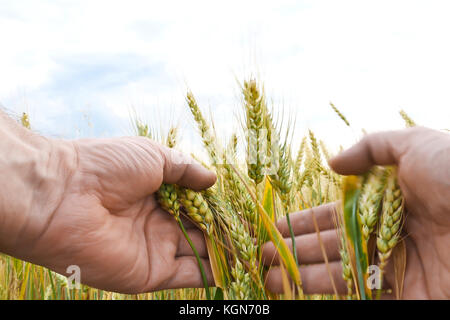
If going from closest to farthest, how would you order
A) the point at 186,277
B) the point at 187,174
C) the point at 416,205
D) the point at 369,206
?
the point at 369,206, the point at 416,205, the point at 187,174, the point at 186,277

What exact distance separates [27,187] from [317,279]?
1.02 metres

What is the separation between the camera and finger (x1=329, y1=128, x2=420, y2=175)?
3.51 ft

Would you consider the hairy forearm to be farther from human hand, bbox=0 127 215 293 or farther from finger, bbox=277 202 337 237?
finger, bbox=277 202 337 237

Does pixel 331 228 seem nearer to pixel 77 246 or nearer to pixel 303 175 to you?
pixel 303 175

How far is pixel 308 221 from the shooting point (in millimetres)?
1396

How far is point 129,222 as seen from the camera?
1364mm

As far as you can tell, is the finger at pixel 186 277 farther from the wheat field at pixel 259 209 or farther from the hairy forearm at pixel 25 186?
the hairy forearm at pixel 25 186

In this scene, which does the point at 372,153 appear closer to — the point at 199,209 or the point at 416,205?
the point at 416,205

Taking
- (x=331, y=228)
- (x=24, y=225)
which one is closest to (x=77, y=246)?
(x=24, y=225)

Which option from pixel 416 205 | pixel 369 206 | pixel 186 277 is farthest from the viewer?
pixel 186 277

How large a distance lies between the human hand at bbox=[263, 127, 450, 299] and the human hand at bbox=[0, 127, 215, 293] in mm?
422

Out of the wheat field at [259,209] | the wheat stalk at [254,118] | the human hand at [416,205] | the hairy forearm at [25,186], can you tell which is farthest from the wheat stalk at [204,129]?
the hairy forearm at [25,186]

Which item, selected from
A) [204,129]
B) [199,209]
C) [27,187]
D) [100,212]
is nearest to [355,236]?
[199,209]

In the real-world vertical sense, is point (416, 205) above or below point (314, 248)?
above
